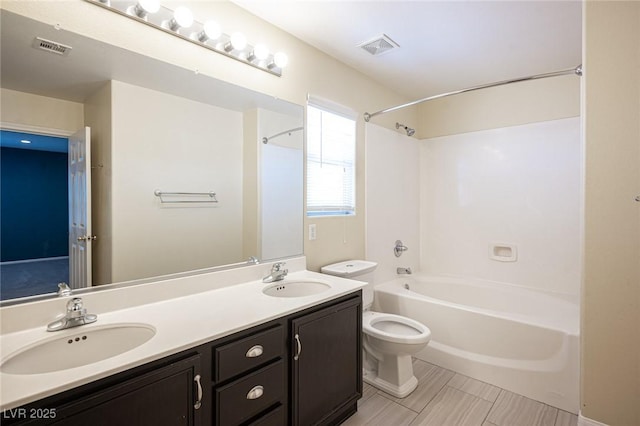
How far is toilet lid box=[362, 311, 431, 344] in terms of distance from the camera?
A: 78.7 inches

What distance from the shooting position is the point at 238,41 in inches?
68.1

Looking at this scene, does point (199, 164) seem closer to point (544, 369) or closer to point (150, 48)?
point (150, 48)

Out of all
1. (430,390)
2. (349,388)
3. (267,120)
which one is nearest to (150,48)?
(267,120)

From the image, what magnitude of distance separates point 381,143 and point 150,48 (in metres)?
2.07

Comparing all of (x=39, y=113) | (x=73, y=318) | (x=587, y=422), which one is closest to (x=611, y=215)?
(x=587, y=422)

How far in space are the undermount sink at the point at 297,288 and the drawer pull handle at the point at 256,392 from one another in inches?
23.9

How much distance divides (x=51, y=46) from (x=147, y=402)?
145 cm

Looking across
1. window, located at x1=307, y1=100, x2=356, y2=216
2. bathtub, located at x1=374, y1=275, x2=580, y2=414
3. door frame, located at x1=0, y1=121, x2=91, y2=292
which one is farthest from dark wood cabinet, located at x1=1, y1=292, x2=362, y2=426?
bathtub, located at x1=374, y1=275, x2=580, y2=414

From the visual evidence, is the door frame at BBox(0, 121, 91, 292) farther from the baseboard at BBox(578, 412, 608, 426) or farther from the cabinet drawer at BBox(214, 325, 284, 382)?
the baseboard at BBox(578, 412, 608, 426)

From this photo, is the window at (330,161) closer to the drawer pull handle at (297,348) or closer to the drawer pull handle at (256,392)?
the drawer pull handle at (297,348)

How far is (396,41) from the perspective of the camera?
221 centimetres

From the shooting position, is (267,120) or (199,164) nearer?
(199,164)

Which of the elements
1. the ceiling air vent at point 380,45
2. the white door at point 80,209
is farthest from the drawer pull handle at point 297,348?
the ceiling air vent at point 380,45

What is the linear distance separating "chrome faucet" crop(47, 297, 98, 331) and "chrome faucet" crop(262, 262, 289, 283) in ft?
2.91
